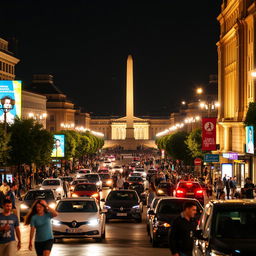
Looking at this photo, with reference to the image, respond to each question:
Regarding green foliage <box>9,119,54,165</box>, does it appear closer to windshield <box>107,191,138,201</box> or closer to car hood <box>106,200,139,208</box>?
windshield <box>107,191,138,201</box>

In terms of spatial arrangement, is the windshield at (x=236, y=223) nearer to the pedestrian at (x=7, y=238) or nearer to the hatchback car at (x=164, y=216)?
the pedestrian at (x=7, y=238)

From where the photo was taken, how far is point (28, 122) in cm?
7200

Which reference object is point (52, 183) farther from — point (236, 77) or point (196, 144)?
point (196, 144)

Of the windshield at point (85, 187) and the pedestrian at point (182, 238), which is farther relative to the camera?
the windshield at point (85, 187)

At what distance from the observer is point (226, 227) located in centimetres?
1302

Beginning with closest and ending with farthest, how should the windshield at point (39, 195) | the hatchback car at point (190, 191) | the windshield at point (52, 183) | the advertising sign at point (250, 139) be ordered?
the windshield at point (39, 195) → the hatchback car at point (190, 191) → the advertising sign at point (250, 139) → the windshield at point (52, 183)

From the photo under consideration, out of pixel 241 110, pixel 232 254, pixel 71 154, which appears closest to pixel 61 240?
pixel 232 254

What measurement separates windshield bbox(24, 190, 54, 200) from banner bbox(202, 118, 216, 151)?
31449 mm

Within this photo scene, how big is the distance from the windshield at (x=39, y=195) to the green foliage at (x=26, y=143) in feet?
112

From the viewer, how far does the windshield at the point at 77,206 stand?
1006 inches

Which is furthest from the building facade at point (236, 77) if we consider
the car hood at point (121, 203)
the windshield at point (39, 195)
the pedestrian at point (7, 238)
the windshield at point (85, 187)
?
the pedestrian at point (7, 238)

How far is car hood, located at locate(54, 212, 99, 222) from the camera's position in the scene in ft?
80.7

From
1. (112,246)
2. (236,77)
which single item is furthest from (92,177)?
(112,246)

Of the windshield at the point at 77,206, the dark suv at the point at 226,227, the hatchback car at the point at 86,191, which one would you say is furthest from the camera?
the hatchback car at the point at 86,191
